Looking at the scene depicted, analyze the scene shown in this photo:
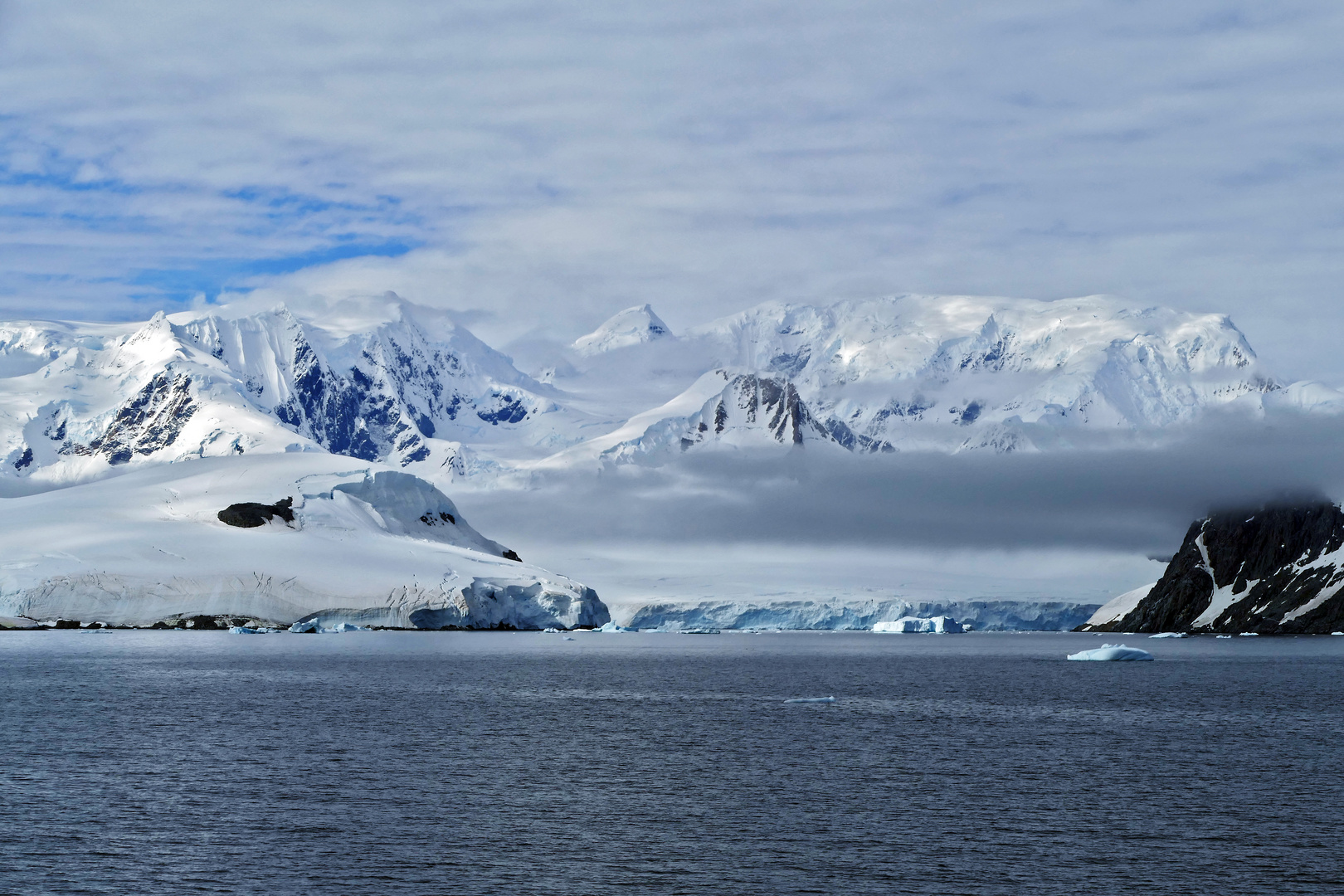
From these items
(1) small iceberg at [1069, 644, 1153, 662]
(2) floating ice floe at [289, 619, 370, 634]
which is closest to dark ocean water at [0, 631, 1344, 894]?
(1) small iceberg at [1069, 644, 1153, 662]

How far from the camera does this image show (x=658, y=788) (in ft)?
151

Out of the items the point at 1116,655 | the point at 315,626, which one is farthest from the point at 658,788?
the point at 315,626

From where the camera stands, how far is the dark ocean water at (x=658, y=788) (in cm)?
3362

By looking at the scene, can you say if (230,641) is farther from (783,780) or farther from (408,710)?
(783,780)

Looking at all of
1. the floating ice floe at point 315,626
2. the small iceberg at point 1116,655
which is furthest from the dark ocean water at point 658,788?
the floating ice floe at point 315,626

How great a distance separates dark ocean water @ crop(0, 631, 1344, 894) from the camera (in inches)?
1324

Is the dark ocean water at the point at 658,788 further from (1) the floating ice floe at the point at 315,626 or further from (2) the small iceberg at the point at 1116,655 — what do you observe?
(1) the floating ice floe at the point at 315,626

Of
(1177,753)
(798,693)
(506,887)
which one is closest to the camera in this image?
(506,887)

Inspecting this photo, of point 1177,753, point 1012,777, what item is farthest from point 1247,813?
point 1177,753

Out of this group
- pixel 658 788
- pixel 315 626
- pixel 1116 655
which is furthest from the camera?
pixel 315 626

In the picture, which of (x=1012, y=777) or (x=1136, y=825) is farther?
(x=1012, y=777)

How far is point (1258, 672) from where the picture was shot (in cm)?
11294

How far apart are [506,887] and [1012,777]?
23.0 metres

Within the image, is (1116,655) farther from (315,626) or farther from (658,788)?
(315,626)
